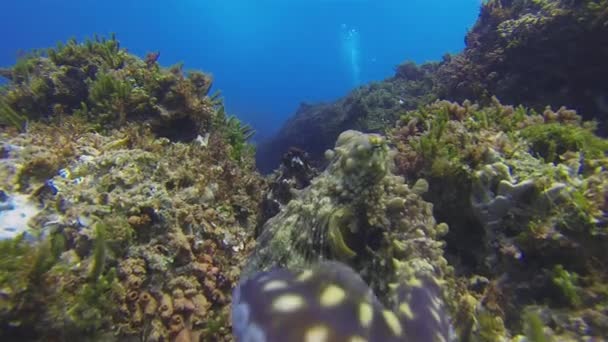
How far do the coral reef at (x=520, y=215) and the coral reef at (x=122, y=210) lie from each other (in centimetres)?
233

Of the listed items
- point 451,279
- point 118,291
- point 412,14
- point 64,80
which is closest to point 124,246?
point 118,291

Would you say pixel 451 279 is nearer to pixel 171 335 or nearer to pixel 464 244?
pixel 464 244

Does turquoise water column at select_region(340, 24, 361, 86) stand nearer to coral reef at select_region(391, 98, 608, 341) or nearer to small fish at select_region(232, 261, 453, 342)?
coral reef at select_region(391, 98, 608, 341)

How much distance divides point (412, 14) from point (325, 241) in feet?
443

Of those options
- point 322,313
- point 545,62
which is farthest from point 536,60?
point 322,313

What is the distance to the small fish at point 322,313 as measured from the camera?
1819mm

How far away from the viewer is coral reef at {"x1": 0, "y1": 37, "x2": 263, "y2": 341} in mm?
2328

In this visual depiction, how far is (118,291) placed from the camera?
8.95 feet

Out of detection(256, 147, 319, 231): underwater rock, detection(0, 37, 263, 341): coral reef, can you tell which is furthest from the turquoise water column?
detection(256, 147, 319, 231): underwater rock

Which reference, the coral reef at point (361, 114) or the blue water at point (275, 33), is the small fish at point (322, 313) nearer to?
the coral reef at point (361, 114)

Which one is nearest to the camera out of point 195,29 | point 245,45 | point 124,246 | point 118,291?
point 118,291

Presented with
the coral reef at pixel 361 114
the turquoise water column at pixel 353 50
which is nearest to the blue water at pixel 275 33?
the turquoise water column at pixel 353 50

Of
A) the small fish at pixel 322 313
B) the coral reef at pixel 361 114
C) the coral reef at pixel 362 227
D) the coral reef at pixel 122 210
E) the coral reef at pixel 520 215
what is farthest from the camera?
the coral reef at pixel 361 114

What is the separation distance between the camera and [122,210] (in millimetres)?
3447
